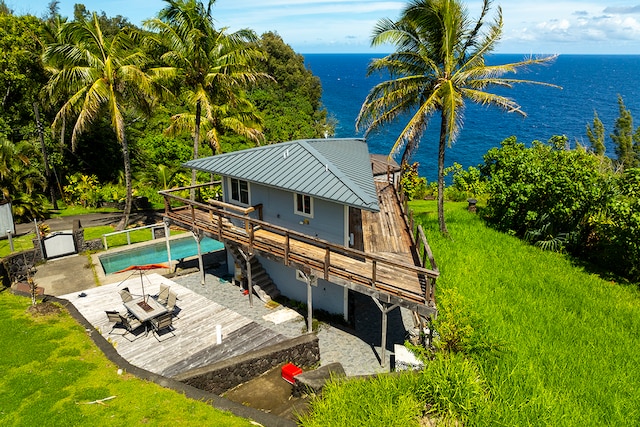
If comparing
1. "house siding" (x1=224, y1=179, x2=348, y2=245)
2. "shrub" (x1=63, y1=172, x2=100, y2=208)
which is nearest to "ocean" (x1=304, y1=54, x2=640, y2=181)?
"shrub" (x1=63, y1=172, x2=100, y2=208)

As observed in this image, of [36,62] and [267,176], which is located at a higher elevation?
[36,62]

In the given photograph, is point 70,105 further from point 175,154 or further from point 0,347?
point 175,154

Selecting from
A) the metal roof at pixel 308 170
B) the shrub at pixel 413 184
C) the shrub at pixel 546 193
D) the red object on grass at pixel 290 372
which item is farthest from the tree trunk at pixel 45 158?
the shrub at pixel 546 193

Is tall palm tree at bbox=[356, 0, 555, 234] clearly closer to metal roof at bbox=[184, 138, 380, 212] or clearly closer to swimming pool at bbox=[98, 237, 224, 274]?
→ metal roof at bbox=[184, 138, 380, 212]

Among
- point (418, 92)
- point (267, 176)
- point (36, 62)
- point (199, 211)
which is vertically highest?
point (36, 62)

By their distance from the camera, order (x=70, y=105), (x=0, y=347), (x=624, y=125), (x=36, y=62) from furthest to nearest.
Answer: (x=624, y=125) → (x=36, y=62) → (x=70, y=105) → (x=0, y=347)

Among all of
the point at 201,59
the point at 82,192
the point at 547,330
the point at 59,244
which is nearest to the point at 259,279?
the point at 547,330

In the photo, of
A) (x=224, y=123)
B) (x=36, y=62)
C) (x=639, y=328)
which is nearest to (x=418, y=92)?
(x=224, y=123)
